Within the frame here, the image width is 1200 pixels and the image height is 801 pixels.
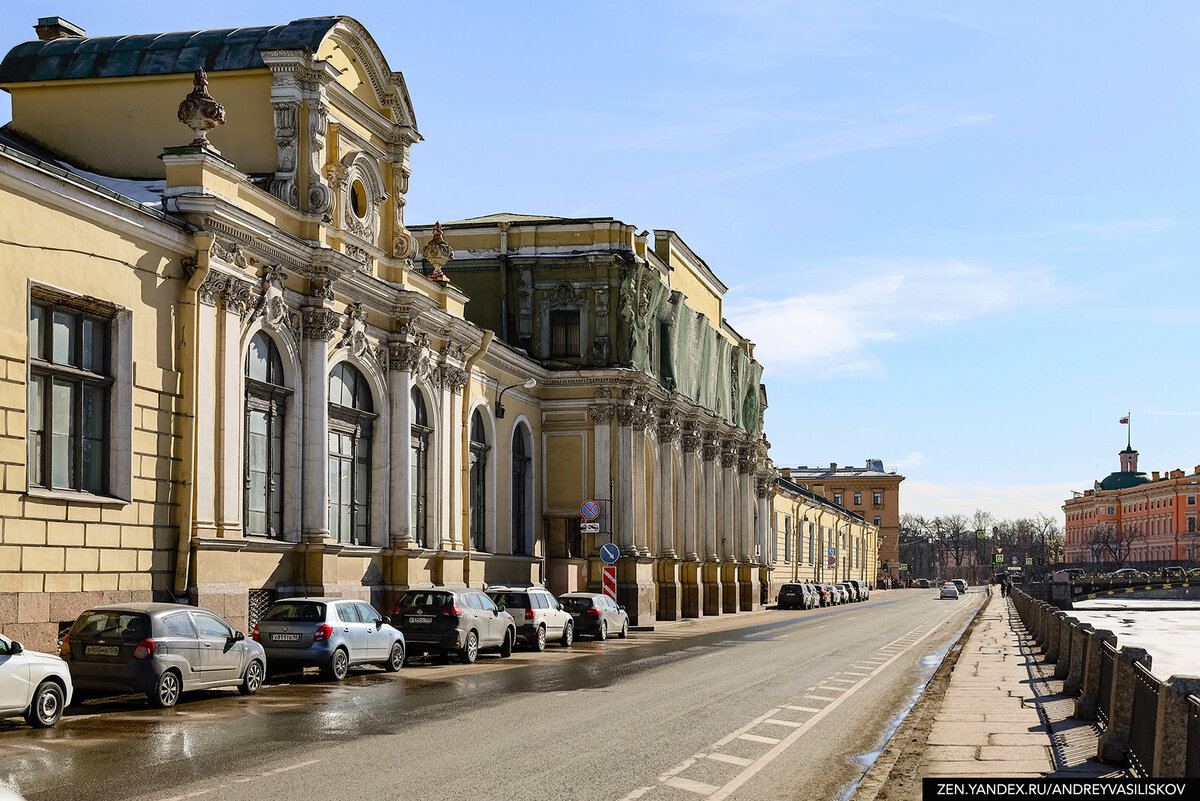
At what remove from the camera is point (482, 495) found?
4416 centimetres

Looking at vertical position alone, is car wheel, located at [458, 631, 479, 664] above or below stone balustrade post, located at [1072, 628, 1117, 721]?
below

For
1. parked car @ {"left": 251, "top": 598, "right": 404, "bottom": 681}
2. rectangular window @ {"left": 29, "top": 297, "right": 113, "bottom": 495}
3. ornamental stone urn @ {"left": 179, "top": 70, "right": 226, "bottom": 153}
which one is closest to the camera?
rectangular window @ {"left": 29, "top": 297, "right": 113, "bottom": 495}

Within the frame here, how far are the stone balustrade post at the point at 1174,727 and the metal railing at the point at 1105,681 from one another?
534cm

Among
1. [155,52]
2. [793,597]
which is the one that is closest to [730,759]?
[155,52]

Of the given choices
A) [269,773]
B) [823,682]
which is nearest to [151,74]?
[823,682]

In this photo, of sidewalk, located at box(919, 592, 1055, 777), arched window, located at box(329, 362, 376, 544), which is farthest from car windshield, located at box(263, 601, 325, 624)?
sidewalk, located at box(919, 592, 1055, 777)

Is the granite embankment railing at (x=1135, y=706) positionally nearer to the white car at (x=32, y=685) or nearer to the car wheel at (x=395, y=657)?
the white car at (x=32, y=685)

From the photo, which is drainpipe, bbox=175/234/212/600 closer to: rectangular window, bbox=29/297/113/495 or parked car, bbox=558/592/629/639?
rectangular window, bbox=29/297/113/495

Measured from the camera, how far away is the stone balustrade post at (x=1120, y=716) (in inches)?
511

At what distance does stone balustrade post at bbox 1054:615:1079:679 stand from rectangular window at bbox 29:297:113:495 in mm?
16714

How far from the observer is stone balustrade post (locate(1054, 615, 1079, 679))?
907 inches

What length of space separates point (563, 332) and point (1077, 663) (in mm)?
32683

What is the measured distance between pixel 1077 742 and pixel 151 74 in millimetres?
25970

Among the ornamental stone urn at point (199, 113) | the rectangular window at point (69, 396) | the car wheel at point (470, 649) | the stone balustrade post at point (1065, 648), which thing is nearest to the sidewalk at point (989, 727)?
the stone balustrade post at point (1065, 648)
